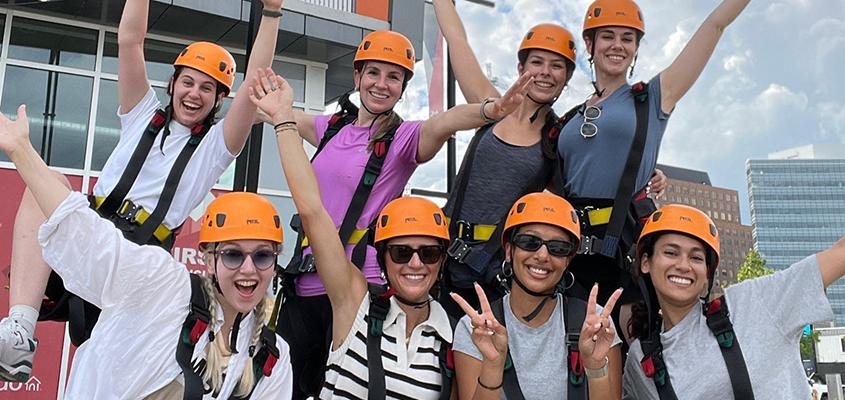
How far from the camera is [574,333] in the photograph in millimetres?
4191

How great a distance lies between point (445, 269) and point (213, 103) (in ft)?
7.19

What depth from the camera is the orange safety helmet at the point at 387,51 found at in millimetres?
5082

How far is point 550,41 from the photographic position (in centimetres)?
523

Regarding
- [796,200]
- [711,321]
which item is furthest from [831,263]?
[796,200]

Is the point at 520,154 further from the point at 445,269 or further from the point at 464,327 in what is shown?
the point at 464,327

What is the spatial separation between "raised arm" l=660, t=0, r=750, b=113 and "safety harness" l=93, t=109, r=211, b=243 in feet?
11.7

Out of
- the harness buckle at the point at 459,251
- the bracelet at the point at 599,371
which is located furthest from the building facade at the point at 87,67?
the bracelet at the point at 599,371

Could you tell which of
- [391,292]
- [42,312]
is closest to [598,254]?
[391,292]

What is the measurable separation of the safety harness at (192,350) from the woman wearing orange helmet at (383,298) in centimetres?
49

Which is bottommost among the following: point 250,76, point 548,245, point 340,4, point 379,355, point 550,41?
point 379,355

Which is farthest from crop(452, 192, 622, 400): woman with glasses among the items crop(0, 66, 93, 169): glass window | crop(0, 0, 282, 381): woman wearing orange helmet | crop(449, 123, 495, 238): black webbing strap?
crop(0, 66, 93, 169): glass window

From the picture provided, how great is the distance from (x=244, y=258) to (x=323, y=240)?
0.50 metres

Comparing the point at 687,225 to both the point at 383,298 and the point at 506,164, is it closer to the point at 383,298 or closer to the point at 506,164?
the point at 506,164

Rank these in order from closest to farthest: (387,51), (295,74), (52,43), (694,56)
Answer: (694,56) < (387,51) < (52,43) < (295,74)
